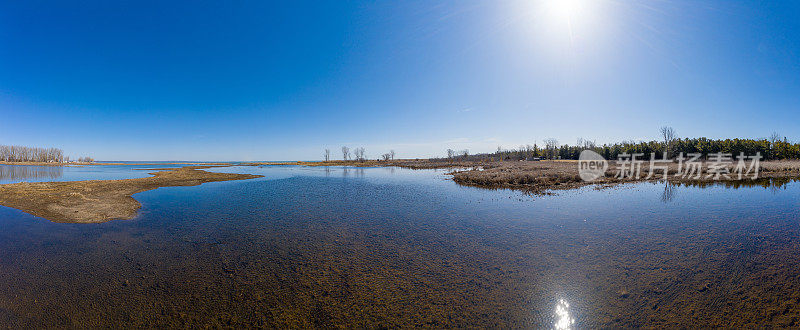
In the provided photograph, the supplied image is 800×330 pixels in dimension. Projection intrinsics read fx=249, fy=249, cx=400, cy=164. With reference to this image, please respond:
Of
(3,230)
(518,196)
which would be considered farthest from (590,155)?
(3,230)

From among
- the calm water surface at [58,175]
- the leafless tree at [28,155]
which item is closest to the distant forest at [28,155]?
the leafless tree at [28,155]

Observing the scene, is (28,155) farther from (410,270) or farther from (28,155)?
(410,270)

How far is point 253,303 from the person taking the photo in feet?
16.1

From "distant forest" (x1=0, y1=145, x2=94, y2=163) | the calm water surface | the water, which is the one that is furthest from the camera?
"distant forest" (x1=0, y1=145, x2=94, y2=163)

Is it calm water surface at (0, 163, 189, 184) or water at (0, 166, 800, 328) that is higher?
calm water surface at (0, 163, 189, 184)

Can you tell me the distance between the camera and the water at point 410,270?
14.8 ft

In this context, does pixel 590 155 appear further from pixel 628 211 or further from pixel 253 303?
pixel 253 303

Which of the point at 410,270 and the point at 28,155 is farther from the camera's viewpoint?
the point at 28,155

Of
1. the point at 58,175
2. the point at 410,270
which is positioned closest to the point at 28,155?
the point at 58,175

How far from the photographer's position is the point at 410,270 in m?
6.36

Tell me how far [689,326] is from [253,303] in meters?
7.74

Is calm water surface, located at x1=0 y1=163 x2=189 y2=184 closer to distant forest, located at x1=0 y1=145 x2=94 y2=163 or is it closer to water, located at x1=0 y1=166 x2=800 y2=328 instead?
water, located at x1=0 y1=166 x2=800 y2=328

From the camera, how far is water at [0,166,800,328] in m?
4.51

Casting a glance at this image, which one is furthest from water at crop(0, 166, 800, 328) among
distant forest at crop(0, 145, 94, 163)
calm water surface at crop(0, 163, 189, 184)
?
distant forest at crop(0, 145, 94, 163)
